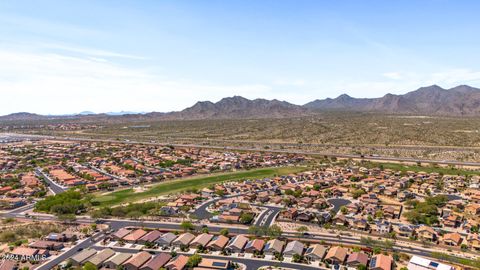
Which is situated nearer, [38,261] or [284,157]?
[38,261]

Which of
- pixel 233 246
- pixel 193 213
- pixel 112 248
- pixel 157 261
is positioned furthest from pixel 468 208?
pixel 112 248

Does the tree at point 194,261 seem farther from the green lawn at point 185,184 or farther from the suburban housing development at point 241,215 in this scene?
the green lawn at point 185,184

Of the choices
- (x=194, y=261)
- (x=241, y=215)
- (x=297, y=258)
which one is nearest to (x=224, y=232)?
(x=241, y=215)

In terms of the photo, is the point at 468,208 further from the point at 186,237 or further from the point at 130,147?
the point at 130,147

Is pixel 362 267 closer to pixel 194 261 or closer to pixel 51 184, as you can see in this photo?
pixel 194 261

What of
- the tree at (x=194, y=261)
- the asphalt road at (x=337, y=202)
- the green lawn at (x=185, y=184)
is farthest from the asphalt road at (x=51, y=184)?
the asphalt road at (x=337, y=202)

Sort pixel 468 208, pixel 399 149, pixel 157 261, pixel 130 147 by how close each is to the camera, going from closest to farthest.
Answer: pixel 157 261, pixel 468 208, pixel 399 149, pixel 130 147

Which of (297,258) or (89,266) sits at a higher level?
(89,266)

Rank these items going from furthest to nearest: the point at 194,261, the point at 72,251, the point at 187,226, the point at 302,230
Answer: the point at 187,226 < the point at 302,230 < the point at 72,251 < the point at 194,261
